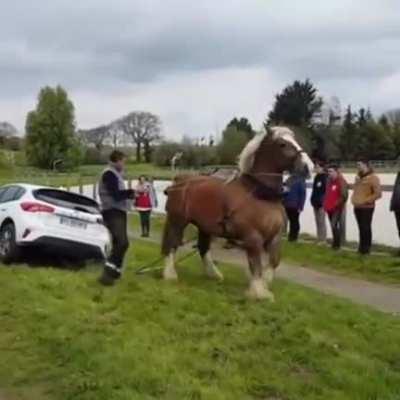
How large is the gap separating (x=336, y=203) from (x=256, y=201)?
19.5ft

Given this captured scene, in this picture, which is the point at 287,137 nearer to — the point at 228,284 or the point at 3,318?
the point at 228,284

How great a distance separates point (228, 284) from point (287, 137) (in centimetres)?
249

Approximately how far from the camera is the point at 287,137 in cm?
1089

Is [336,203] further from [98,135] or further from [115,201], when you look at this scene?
[98,135]

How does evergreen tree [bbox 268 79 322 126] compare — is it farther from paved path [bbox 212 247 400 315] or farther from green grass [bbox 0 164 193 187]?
paved path [bbox 212 247 400 315]

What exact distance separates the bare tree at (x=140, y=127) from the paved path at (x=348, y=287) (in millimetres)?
100139

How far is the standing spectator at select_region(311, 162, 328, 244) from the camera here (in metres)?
17.5

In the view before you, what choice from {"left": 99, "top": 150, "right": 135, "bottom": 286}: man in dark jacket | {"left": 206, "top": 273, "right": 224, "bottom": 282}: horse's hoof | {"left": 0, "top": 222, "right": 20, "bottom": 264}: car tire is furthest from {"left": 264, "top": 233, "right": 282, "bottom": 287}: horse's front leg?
{"left": 0, "top": 222, "right": 20, "bottom": 264}: car tire

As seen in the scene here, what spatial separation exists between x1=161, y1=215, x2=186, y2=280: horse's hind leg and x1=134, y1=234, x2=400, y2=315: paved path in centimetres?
231

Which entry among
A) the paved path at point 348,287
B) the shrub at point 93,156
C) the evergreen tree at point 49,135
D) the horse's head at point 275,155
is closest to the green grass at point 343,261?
the paved path at point 348,287

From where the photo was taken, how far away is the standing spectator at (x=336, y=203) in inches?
650

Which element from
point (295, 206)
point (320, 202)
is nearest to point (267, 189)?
point (320, 202)

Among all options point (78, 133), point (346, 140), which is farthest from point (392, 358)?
point (78, 133)

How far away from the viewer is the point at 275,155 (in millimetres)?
10922
